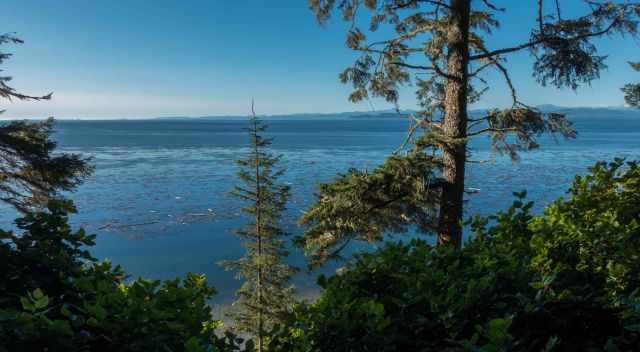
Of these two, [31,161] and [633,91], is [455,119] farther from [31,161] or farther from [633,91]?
[31,161]

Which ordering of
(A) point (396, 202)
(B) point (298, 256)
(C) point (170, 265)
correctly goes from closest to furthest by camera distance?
(A) point (396, 202) → (C) point (170, 265) → (B) point (298, 256)

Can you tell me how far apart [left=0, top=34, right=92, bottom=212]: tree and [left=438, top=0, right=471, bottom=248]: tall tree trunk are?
963cm

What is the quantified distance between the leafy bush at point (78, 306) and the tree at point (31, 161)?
29.8ft

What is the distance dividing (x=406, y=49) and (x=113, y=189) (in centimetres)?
2840

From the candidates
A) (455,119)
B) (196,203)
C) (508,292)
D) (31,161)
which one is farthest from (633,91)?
(196,203)

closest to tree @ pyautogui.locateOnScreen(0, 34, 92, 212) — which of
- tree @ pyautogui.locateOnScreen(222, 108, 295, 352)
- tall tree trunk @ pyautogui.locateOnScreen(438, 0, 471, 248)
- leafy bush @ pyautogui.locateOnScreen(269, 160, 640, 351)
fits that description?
tree @ pyautogui.locateOnScreen(222, 108, 295, 352)

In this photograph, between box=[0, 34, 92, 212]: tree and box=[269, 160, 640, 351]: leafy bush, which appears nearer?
box=[269, 160, 640, 351]: leafy bush

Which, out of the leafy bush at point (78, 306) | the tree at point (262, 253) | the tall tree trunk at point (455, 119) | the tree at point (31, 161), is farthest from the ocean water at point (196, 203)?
the leafy bush at point (78, 306)

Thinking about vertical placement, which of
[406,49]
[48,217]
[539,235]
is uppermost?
[406,49]

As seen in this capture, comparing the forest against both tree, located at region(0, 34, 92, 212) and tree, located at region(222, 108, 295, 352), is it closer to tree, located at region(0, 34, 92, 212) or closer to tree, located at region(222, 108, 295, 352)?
tree, located at region(222, 108, 295, 352)

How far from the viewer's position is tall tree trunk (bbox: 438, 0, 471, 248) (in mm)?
7078

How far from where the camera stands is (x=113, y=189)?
3009cm

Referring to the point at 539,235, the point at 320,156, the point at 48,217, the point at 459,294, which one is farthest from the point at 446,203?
the point at 320,156

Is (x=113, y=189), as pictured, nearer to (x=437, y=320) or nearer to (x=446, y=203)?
(x=446, y=203)
